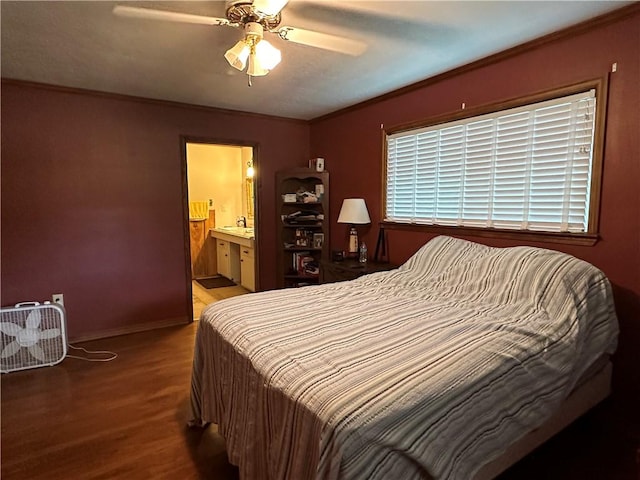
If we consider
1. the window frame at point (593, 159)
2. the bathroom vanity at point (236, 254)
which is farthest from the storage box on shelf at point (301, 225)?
the window frame at point (593, 159)

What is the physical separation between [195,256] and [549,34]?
5.37 m

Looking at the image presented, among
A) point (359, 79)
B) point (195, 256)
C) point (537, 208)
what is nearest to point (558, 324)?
point (537, 208)

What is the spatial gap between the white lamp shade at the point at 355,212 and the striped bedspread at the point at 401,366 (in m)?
1.24

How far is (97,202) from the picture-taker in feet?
10.8

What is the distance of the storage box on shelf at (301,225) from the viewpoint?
414 centimetres

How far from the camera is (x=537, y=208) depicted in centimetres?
231

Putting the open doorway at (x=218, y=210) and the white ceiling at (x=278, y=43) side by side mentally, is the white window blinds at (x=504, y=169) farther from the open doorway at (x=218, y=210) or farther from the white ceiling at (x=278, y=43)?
the open doorway at (x=218, y=210)

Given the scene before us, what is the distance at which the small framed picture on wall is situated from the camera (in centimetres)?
422

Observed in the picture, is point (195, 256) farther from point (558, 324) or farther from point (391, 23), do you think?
point (558, 324)

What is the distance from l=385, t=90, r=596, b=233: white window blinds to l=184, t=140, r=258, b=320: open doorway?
9.86ft

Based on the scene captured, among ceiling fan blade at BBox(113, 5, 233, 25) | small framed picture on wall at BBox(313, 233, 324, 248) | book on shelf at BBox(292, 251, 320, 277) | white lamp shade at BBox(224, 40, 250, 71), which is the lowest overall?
book on shelf at BBox(292, 251, 320, 277)

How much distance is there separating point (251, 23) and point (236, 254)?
13.4ft

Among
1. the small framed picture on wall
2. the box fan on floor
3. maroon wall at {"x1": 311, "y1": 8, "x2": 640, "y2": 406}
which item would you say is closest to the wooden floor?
the box fan on floor

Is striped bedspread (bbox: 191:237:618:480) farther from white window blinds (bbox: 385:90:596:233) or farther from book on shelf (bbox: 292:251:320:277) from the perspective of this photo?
book on shelf (bbox: 292:251:320:277)
